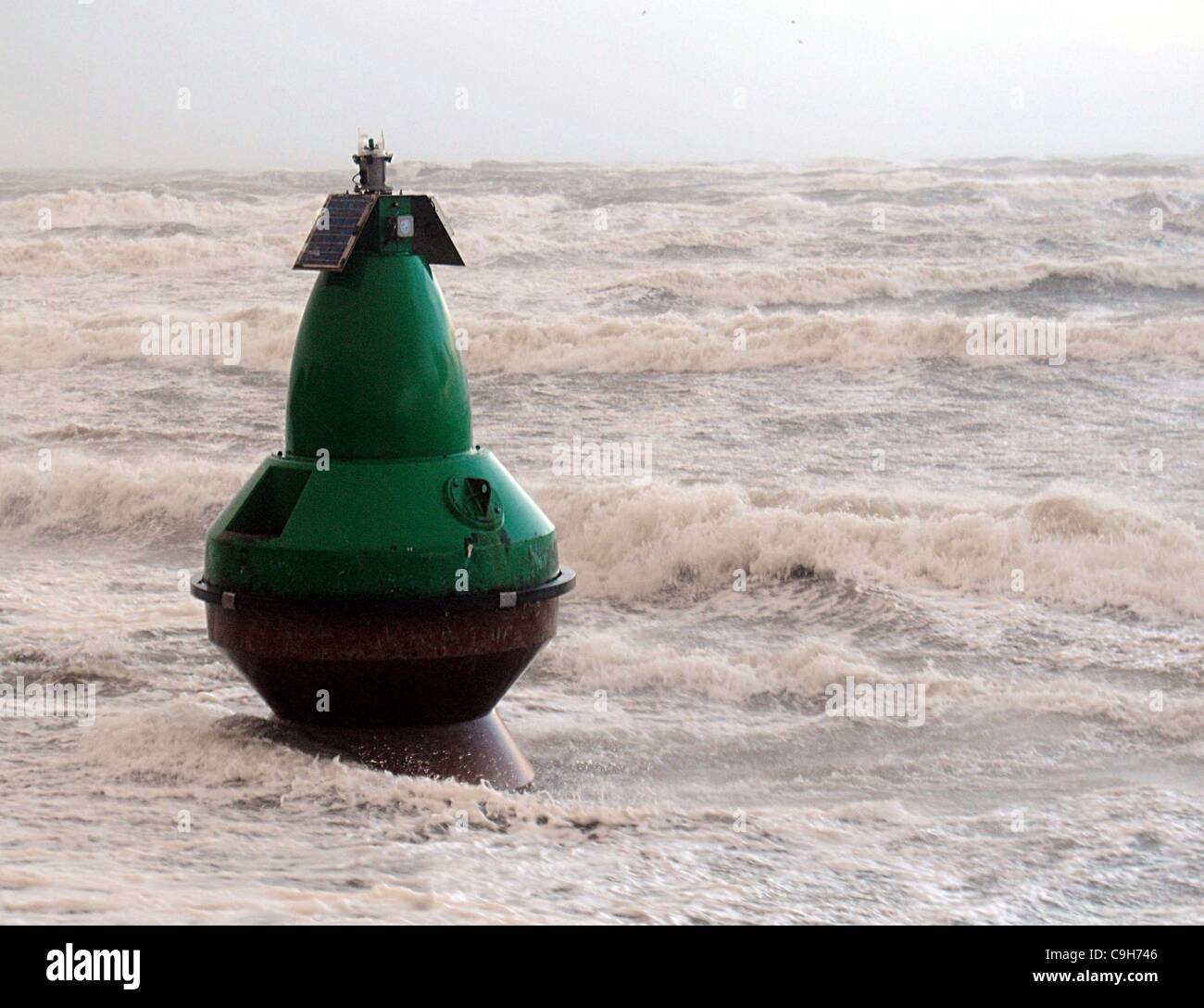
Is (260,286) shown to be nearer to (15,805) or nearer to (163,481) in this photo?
(163,481)

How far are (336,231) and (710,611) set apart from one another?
4.83 meters

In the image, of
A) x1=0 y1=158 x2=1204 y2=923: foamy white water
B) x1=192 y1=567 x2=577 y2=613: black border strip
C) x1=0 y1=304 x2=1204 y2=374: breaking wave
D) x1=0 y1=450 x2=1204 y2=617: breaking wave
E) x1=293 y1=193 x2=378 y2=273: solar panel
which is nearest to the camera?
x1=0 y1=158 x2=1204 y2=923: foamy white water

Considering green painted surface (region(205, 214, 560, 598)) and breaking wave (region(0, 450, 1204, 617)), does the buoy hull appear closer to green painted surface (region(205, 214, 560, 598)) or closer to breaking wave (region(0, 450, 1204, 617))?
green painted surface (region(205, 214, 560, 598))

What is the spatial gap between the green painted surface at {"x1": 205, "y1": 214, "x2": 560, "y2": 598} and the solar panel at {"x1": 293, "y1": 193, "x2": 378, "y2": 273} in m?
0.06

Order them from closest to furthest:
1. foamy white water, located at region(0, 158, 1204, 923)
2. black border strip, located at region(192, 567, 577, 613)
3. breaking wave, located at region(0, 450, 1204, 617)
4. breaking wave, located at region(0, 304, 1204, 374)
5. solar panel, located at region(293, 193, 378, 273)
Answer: foamy white water, located at region(0, 158, 1204, 923)
black border strip, located at region(192, 567, 577, 613)
solar panel, located at region(293, 193, 378, 273)
breaking wave, located at region(0, 450, 1204, 617)
breaking wave, located at region(0, 304, 1204, 374)

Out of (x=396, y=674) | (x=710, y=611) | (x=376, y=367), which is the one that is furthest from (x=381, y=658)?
(x=710, y=611)

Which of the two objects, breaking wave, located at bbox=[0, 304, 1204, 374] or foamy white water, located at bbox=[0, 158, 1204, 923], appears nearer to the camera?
foamy white water, located at bbox=[0, 158, 1204, 923]

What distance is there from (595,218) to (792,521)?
74.4 ft

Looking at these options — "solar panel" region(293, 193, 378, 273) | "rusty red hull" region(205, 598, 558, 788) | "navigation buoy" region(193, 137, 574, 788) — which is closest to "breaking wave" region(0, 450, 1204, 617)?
"rusty red hull" region(205, 598, 558, 788)

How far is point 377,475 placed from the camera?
18.5ft

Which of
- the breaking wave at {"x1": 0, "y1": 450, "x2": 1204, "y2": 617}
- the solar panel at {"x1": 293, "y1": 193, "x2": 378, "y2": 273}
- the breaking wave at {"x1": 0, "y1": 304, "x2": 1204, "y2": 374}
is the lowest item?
the breaking wave at {"x1": 0, "y1": 450, "x2": 1204, "y2": 617}

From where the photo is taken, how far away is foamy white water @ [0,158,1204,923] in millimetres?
5043

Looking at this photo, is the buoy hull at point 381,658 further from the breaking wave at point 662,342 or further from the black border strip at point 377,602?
the breaking wave at point 662,342

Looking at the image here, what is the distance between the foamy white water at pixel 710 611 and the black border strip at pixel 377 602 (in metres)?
0.58
